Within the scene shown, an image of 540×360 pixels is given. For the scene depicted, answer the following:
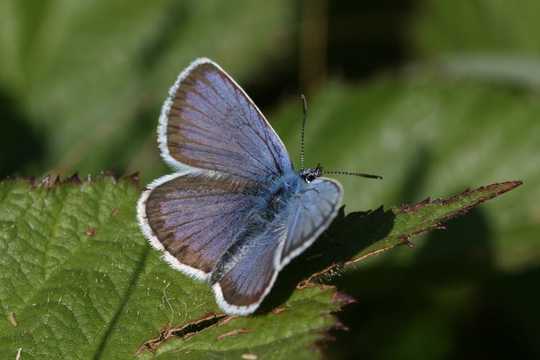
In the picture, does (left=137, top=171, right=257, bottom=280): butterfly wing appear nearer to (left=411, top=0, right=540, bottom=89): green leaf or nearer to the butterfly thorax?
the butterfly thorax

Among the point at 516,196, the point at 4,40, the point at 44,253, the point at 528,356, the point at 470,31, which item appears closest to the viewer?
the point at 44,253

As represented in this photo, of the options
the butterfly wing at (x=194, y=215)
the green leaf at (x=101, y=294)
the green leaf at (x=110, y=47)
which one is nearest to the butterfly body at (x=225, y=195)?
the butterfly wing at (x=194, y=215)

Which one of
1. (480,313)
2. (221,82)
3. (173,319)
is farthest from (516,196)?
(173,319)

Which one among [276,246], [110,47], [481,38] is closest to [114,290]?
[276,246]

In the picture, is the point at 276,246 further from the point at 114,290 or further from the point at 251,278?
the point at 114,290

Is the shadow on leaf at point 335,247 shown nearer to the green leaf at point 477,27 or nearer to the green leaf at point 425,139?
the green leaf at point 425,139

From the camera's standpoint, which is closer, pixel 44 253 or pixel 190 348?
pixel 190 348

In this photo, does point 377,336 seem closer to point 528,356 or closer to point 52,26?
point 528,356

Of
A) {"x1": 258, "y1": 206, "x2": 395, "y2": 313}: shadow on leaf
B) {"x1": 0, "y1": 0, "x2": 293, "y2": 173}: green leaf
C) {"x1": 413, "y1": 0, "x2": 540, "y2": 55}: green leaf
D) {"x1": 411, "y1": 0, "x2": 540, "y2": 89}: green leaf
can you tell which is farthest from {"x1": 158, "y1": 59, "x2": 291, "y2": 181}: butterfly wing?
{"x1": 413, "y1": 0, "x2": 540, "y2": 55}: green leaf
